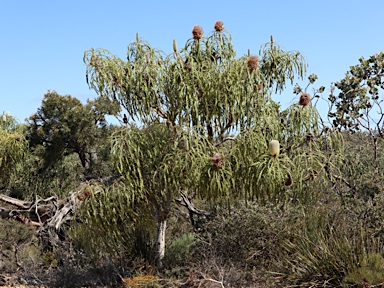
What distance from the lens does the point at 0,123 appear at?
56.1ft

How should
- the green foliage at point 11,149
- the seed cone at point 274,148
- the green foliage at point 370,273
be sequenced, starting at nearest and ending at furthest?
the green foliage at point 370,273 → the seed cone at point 274,148 → the green foliage at point 11,149

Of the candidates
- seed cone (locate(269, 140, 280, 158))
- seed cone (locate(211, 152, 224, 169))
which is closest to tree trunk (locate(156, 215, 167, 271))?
seed cone (locate(211, 152, 224, 169))

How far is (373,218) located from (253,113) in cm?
327

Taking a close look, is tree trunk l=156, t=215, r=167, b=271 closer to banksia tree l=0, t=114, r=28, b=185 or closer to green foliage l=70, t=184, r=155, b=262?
green foliage l=70, t=184, r=155, b=262

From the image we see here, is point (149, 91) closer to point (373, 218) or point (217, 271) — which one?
point (217, 271)

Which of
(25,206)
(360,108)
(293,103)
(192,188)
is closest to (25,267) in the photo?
(25,206)

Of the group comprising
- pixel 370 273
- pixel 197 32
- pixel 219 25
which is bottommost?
pixel 370 273

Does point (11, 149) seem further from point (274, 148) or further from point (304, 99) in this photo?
point (274, 148)

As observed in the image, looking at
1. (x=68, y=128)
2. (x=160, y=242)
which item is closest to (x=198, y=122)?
(x=160, y=242)

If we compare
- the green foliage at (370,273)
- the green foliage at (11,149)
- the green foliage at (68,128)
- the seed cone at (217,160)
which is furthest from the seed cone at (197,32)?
the green foliage at (11,149)

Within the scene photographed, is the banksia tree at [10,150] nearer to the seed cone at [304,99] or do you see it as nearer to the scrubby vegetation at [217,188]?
the scrubby vegetation at [217,188]

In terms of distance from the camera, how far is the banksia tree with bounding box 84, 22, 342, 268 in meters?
8.13

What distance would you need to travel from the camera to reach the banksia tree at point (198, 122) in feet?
26.7

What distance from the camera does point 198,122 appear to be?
8375mm
